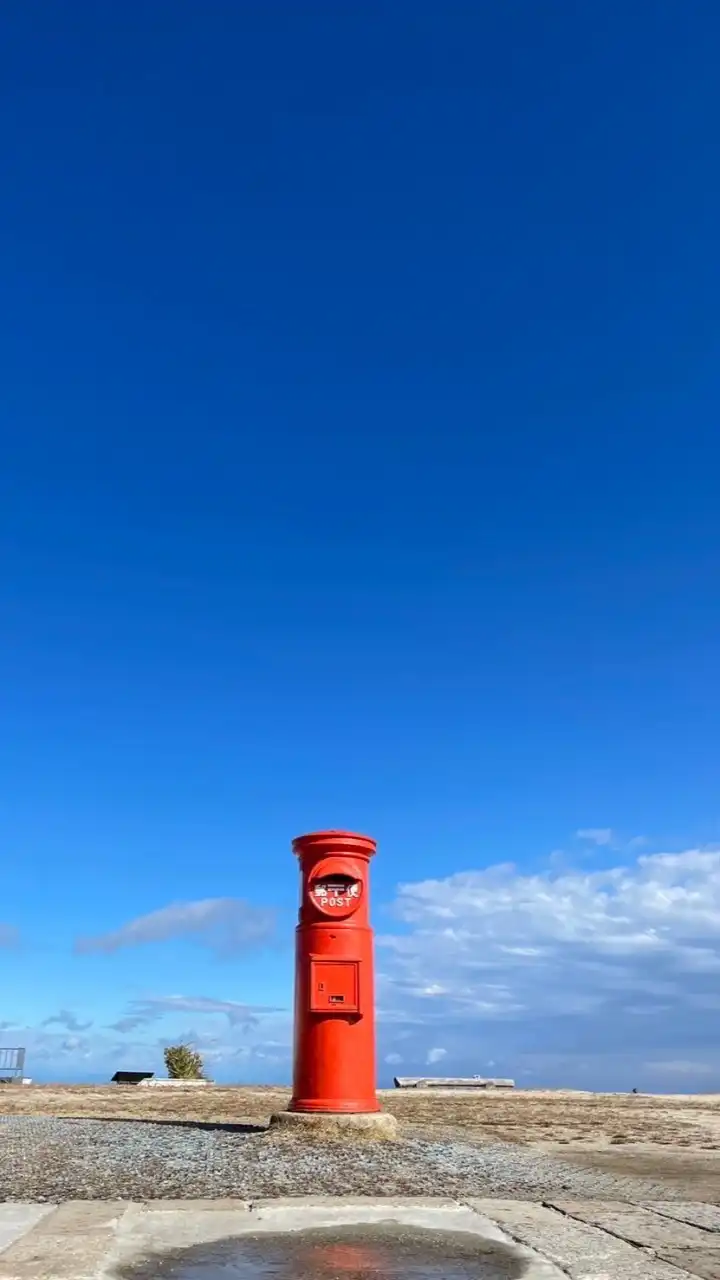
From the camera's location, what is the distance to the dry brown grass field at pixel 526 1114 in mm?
10555

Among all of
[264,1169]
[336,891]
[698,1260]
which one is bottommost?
[698,1260]

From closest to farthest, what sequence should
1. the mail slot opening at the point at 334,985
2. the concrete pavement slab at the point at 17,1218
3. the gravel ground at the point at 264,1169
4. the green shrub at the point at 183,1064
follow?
the concrete pavement slab at the point at 17,1218, the gravel ground at the point at 264,1169, the mail slot opening at the point at 334,985, the green shrub at the point at 183,1064

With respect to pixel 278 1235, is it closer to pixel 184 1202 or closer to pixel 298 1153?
pixel 184 1202

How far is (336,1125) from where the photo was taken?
1059cm

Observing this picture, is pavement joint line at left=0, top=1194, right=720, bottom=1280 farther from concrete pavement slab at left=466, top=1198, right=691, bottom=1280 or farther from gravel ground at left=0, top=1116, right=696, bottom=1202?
gravel ground at left=0, top=1116, right=696, bottom=1202

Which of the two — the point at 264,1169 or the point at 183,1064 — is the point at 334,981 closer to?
the point at 264,1169

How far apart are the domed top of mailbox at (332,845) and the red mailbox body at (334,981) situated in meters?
0.01

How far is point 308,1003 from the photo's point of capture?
11312 mm

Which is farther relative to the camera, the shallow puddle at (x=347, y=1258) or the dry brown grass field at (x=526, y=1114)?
the dry brown grass field at (x=526, y=1114)

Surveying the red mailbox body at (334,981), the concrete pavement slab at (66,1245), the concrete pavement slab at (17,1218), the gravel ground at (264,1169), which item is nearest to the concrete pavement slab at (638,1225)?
the gravel ground at (264,1169)

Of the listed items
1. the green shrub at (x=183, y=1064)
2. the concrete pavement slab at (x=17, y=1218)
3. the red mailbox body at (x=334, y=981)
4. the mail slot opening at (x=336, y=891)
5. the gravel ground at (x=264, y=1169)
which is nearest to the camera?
the concrete pavement slab at (x=17, y=1218)

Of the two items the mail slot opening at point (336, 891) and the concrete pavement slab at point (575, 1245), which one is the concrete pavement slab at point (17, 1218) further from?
the mail slot opening at point (336, 891)

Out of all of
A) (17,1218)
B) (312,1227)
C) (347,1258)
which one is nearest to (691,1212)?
(312,1227)

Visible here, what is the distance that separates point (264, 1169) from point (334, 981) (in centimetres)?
307
